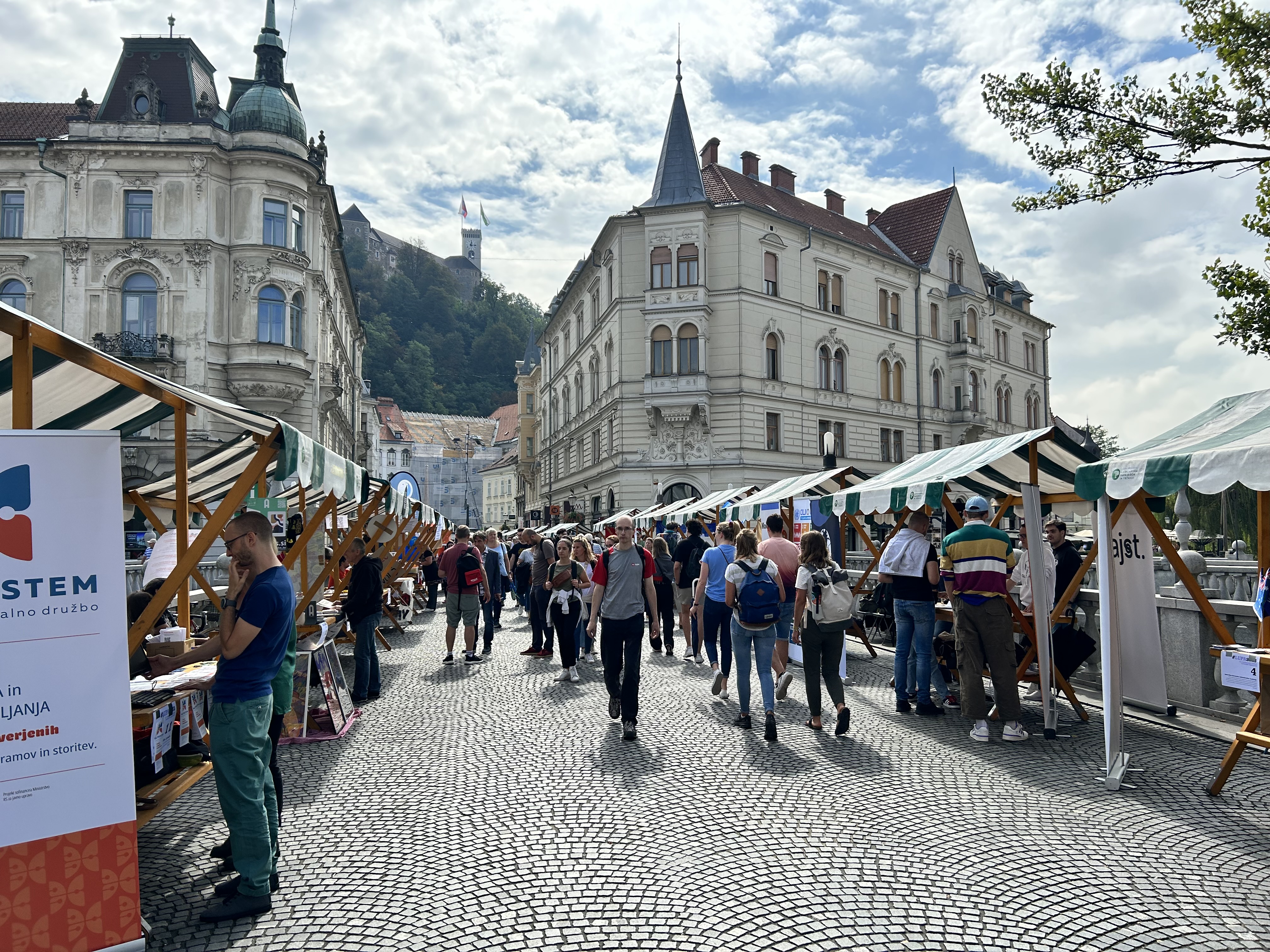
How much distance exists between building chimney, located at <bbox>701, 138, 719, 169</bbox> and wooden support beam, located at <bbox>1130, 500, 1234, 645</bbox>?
40.4 meters

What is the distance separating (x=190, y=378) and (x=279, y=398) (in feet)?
10.7

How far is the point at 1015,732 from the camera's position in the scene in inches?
290

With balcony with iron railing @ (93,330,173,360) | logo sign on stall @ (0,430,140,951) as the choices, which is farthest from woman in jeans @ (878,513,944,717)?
balcony with iron railing @ (93,330,173,360)

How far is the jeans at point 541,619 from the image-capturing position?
42.0ft

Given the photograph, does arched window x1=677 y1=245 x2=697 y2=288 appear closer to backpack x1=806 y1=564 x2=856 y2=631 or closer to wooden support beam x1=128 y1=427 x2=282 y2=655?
backpack x1=806 y1=564 x2=856 y2=631

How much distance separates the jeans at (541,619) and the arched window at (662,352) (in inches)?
1045

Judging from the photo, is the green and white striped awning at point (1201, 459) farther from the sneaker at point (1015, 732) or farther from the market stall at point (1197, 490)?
the sneaker at point (1015, 732)

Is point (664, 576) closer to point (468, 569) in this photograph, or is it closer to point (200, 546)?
point (468, 569)

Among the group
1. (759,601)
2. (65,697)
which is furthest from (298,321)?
(65,697)

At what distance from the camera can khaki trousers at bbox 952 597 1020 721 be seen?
7508 mm

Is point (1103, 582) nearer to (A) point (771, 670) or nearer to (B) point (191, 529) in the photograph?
(A) point (771, 670)

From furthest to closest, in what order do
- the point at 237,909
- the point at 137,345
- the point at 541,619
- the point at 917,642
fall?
the point at 137,345 < the point at 541,619 < the point at 917,642 < the point at 237,909

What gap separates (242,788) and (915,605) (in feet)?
21.2

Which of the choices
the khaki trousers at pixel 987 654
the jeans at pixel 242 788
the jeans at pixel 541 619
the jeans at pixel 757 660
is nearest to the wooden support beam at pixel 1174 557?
the khaki trousers at pixel 987 654
